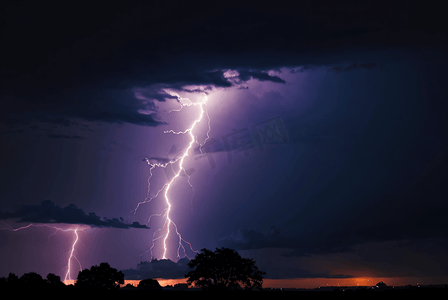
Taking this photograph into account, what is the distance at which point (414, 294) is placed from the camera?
1676 inches

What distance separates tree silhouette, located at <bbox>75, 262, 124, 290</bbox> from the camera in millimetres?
62713

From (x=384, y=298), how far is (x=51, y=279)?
51.2m

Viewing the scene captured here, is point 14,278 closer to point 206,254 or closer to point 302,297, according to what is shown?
point 206,254

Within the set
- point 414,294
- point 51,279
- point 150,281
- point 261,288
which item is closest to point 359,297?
point 414,294

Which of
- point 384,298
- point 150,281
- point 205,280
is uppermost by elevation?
point 150,281

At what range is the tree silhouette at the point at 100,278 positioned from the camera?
206 ft

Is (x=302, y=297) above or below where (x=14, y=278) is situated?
below

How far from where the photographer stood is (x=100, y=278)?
63.1 metres

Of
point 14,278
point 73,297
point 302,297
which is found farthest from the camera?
point 14,278

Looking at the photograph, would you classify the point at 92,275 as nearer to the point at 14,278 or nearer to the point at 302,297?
the point at 14,278

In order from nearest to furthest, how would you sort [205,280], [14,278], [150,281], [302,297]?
[302,297]
[205,280]
[14,278]
[150,281]

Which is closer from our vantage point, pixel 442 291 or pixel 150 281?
pixel 442 291

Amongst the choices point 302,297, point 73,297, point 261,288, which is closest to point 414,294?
point 302,297

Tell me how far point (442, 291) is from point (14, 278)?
192ft
